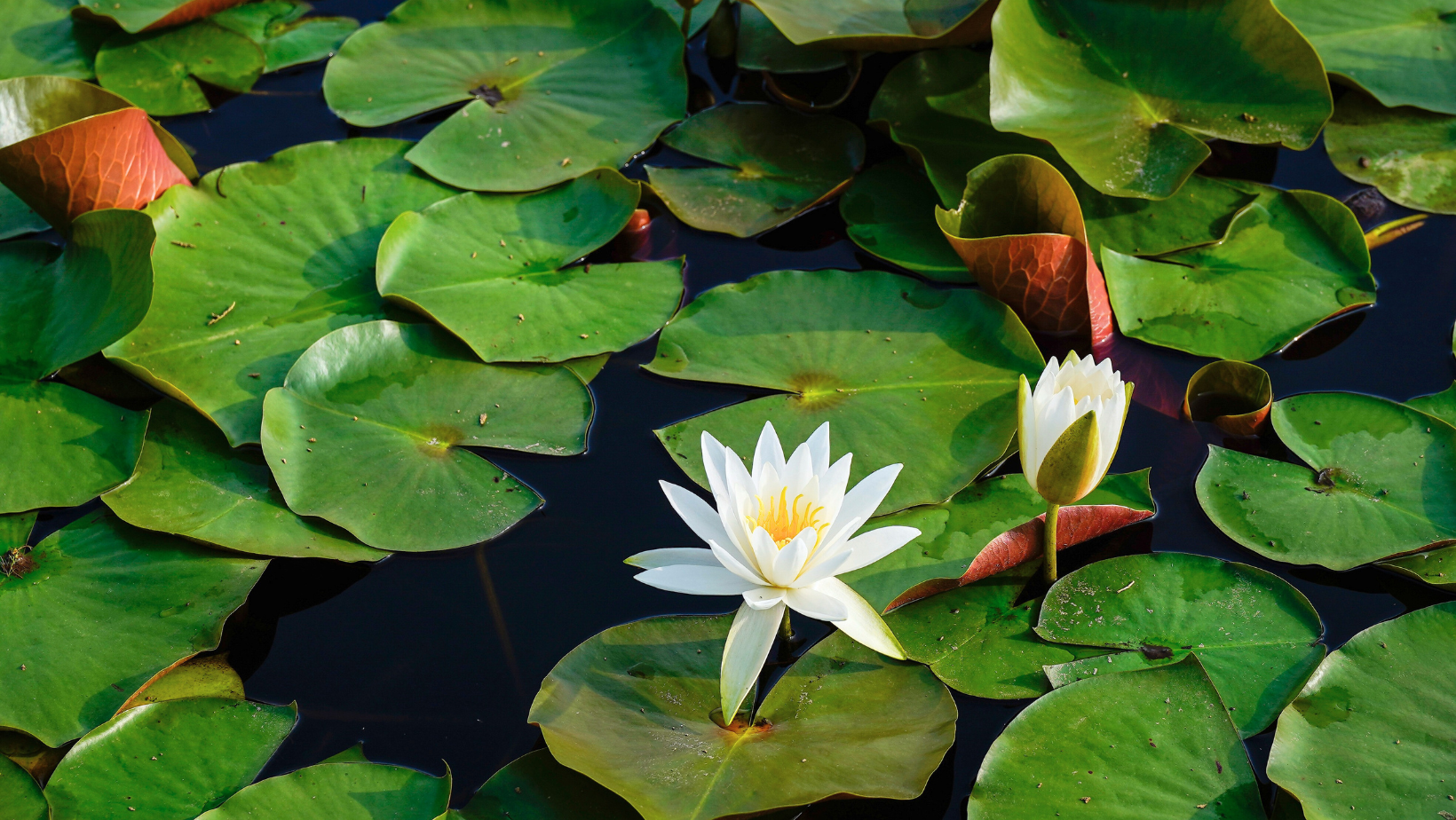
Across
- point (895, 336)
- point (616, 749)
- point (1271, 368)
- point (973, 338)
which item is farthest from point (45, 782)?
point (1271, 368)

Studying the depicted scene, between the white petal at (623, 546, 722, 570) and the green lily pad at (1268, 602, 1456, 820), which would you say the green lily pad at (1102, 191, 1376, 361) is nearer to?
the green lily pad at (1268, 602, 1456, 820)

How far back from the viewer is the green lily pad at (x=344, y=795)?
1.75 m

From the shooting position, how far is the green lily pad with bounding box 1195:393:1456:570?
2.12 m

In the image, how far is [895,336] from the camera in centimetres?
260

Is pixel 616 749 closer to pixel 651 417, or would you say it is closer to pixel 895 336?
pixel 651 417

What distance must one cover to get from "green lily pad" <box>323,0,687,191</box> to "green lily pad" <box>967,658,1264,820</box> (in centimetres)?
211

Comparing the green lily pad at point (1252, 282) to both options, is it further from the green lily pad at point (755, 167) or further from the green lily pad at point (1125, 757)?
the green lily pad at point (1125, 757)

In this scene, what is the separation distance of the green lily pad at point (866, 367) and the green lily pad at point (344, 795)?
0.90 metres

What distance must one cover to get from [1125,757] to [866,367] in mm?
1140

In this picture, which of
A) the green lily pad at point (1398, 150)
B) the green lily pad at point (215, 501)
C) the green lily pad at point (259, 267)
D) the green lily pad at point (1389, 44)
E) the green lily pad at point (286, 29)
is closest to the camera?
the green lily pad at point (215, 501)

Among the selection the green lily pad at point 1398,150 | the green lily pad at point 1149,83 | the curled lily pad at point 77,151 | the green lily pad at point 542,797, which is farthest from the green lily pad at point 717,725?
the green lily pad at point 1398,150

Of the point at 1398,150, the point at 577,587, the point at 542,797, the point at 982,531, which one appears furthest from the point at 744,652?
the point at 1398,150

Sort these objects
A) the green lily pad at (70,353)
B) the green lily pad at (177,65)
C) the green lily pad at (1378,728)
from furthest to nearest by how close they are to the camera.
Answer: the green lily pad at (177,65)
the green lily pad at (70,353)
the green lily pad at (1378,728)

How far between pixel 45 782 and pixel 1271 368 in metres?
3.03
